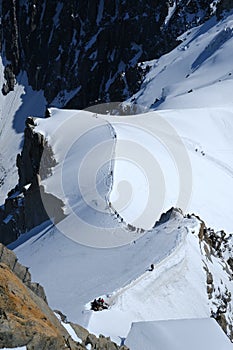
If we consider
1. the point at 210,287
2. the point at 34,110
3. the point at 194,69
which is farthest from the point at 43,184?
the point at 34,110

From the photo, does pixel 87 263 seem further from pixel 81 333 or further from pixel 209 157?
pixel 209 157

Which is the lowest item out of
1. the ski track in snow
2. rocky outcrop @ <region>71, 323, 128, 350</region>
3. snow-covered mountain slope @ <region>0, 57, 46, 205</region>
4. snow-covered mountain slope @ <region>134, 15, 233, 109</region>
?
snow-covered mountain slope @ <region>0, 57, 46, 205</region>

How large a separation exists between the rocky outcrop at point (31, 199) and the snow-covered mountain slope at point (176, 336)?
16.1 meters

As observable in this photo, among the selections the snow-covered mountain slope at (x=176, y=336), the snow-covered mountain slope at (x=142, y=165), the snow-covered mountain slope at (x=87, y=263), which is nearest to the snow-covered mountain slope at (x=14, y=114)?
the snow-covered mountain slope at (x=142, y=165)

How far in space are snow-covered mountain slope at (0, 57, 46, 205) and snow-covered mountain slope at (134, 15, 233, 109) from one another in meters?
21.9

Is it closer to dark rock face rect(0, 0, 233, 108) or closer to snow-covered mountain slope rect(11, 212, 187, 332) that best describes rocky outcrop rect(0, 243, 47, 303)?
snow-covered mountain slope rect(11, 212, 187, 332)

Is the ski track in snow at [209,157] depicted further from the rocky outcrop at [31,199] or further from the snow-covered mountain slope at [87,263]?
the snow-covered mountain slope at [87,263]

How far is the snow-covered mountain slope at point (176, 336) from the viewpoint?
587 inches

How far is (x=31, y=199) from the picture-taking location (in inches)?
1528

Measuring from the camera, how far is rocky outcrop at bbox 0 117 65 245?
35.5 meters

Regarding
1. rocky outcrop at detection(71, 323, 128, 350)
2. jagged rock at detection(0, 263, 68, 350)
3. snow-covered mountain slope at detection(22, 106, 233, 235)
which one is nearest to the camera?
jagged rock at detection(0, 263, 68, 350)

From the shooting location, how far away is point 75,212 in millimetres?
→ 30969

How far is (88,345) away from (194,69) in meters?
56.9

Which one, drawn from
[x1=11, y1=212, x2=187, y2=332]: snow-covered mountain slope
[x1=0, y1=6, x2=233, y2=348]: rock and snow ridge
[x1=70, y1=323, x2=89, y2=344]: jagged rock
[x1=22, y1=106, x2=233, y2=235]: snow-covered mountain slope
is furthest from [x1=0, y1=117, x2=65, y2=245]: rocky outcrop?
[x1=70, y1=323, x2=89, y2=344]: jagged rock
